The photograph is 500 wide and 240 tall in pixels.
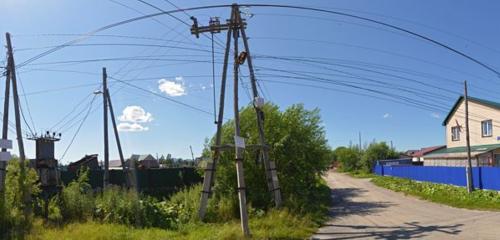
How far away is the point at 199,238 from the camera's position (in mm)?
12570

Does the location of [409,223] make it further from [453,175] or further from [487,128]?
[487,128]

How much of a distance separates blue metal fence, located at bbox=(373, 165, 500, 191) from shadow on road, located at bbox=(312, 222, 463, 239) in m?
11.1

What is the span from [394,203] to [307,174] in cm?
449

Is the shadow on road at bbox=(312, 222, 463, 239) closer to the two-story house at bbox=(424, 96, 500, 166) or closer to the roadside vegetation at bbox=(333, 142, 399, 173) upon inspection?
the two-story house at bbox=(424, 96, 500, 166)

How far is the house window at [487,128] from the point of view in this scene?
39125mm

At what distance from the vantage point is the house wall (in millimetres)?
38344

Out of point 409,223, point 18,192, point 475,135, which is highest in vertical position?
point 475,135

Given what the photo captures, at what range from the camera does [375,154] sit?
7562 centimetres

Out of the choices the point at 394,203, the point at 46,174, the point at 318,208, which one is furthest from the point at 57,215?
the point at 394,203

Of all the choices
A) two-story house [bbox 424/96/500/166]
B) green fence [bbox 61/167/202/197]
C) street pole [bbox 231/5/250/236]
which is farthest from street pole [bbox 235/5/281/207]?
two-story house [bbox 424/96/500/166]

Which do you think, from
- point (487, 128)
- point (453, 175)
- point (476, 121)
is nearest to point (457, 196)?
point (453, 175)

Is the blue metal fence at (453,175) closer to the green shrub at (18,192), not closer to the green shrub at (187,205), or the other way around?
the green shrub at (187,205)

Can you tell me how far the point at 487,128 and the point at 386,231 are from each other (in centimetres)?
2954

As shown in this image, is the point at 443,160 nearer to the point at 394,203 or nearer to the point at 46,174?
the point at 394,203
